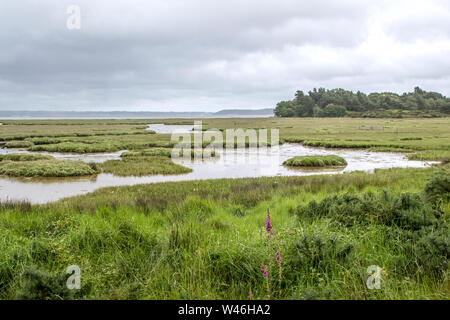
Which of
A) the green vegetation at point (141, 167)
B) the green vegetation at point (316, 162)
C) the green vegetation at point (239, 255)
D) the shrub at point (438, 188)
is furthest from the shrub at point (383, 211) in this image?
the green vegetation at point (316, 162)

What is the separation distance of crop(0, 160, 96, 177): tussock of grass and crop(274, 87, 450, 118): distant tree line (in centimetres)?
13383

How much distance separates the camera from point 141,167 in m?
25.2

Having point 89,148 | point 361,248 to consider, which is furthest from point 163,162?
point 361,248

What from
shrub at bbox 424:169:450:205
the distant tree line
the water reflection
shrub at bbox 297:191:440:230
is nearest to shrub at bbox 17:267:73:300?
shrub at bbox 297:191:440:230

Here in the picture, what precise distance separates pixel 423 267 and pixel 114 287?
15.4ft

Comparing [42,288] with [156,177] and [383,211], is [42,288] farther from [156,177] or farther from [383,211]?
[156,177]

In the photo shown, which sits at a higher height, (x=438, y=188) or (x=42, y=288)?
(x=438, y=188)

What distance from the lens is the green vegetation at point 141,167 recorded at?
23.5 meters

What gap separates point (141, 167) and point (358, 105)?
515 ft

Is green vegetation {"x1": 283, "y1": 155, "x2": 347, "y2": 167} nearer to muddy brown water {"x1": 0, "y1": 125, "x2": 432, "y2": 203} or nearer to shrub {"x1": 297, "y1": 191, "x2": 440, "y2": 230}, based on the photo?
muddy brown water {"x1": 0, "y1": 125, "x2": 432, "y2": 203}

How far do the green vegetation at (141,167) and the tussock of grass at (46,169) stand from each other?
1.84 m

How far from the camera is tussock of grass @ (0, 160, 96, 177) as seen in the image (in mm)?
22109

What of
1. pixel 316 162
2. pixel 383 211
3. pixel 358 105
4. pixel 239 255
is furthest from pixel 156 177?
pixel 358 105

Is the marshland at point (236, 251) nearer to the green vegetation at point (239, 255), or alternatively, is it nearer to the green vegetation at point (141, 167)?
the green vegetation at point (239, 255)
